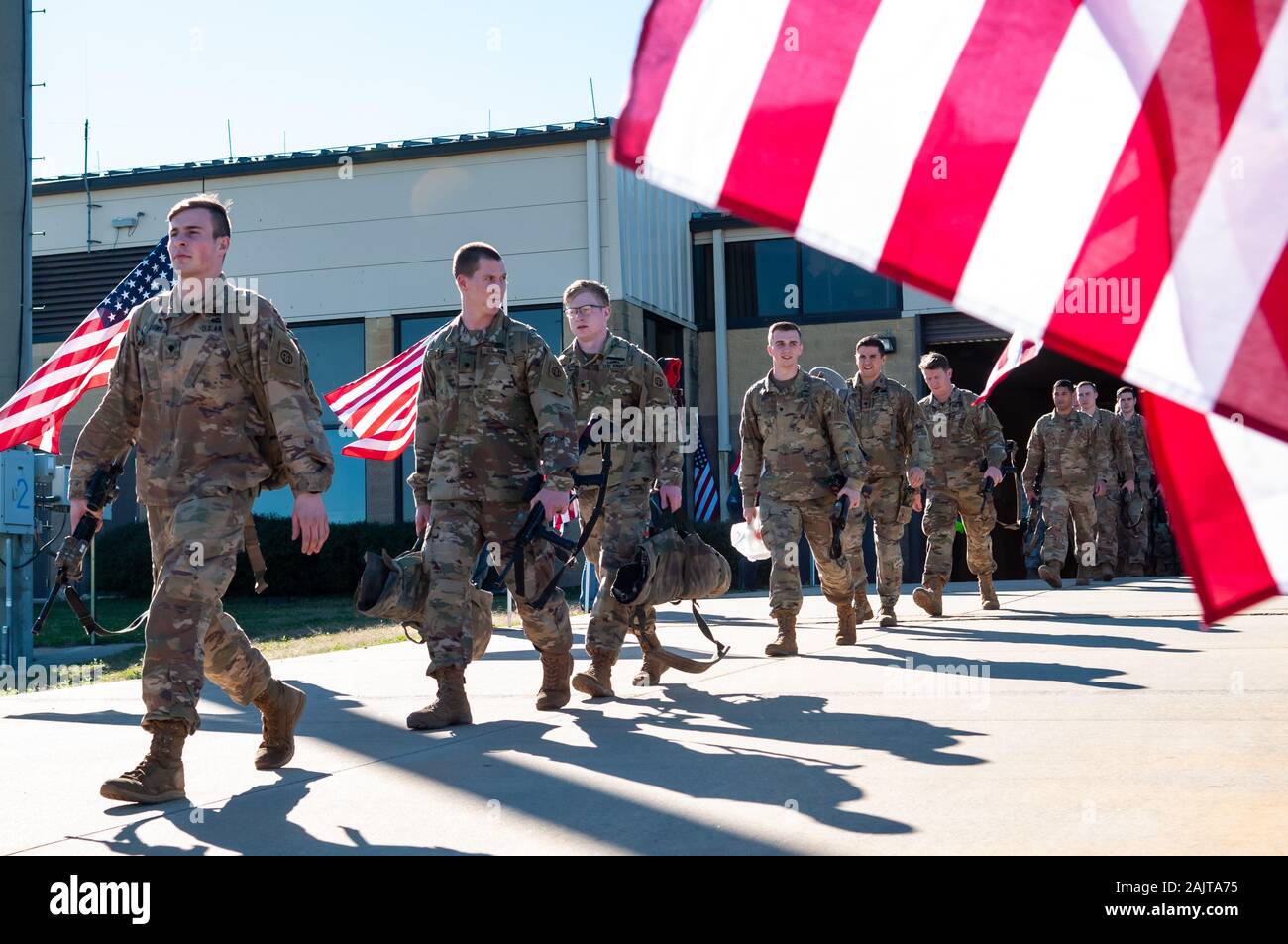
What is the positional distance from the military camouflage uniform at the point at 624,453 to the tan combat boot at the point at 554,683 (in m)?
0.57

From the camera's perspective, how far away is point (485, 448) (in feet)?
21.7

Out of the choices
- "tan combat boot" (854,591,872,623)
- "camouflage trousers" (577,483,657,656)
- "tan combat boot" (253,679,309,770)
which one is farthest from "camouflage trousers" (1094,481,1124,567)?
"tan combat boot" (253,679,309,770)

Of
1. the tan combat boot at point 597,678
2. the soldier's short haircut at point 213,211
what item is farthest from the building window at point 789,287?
the soldier's short haircut at point 213,211

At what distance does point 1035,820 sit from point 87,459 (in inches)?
143

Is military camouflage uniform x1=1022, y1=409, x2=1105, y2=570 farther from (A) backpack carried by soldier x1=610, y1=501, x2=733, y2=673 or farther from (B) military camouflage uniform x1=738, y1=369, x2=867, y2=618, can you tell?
(A) backpack carried by soldier x1=610, y1=501, x2=733, y2=673

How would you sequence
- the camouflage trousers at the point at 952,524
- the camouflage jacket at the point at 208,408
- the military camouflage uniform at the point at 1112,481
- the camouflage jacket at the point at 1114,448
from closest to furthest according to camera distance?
1. the camouflage jacket at the point at 208,408
2. the camouflage trousers at the point at 952,524
3. the camouflage jacket at the point at 1114,448
4. the military camouflage uniform at the point at 1112,481

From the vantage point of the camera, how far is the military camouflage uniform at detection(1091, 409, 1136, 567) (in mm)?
18359

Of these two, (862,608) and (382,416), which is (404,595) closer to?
(862,608)

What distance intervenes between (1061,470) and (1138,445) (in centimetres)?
Result: 356

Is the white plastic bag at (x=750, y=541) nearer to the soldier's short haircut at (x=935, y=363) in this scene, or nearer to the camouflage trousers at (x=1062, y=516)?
the soldier's short haircut at (x=935, y=363)

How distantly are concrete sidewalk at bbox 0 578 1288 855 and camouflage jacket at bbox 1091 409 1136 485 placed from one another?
854 centimetres

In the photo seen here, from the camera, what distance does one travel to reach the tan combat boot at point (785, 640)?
373 inches
